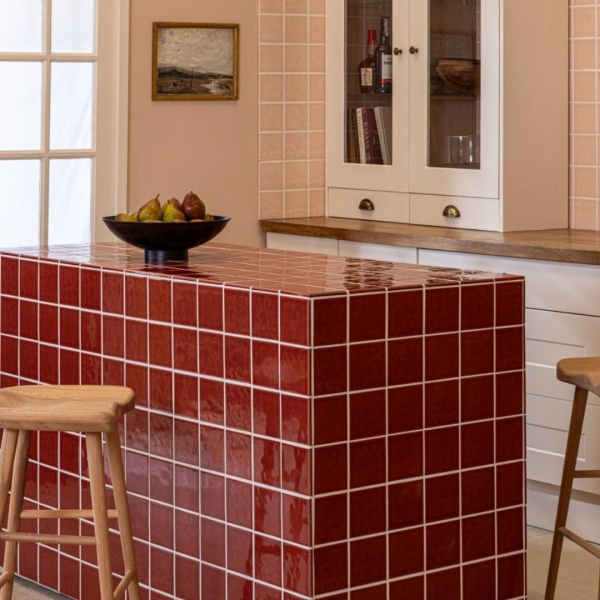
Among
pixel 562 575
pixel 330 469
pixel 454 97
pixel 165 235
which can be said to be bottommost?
pixel 562 575

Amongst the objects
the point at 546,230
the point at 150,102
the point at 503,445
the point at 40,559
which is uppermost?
the point at 150,102

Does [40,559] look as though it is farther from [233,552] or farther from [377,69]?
[377,69]

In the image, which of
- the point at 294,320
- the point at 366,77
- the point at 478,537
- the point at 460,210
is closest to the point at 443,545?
the point at 478,537

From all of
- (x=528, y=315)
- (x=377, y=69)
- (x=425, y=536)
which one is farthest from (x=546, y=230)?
(x=425, y=536)

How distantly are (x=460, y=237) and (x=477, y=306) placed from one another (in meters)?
1.30

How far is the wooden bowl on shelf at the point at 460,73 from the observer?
4.27 metres

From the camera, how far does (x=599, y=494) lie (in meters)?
3.73

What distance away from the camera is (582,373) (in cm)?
295

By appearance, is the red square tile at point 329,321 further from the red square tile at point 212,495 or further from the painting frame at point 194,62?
the painting frame at point 194,62

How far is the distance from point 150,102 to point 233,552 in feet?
7.26

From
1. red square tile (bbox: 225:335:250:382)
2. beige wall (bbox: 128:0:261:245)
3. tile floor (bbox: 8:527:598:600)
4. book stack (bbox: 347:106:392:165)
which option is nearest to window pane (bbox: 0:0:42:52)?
beige wall (bbox: 128:0:261:245)

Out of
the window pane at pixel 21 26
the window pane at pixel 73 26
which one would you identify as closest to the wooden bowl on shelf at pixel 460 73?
the window pane at pixel 73 26

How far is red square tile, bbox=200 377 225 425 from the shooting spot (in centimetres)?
275

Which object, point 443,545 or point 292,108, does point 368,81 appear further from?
point 443,545
